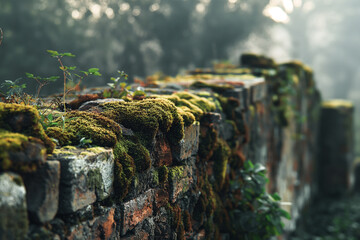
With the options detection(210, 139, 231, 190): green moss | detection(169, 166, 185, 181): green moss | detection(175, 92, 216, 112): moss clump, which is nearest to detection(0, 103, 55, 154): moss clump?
detection(169, 166, 185, 181): green moss

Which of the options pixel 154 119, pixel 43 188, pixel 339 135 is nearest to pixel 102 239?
pixel 43 188

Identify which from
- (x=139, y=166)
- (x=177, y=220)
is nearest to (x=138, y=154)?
(x=139, y=166)

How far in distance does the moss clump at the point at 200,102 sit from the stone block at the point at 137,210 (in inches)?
43.8

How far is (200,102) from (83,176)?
1717 mm

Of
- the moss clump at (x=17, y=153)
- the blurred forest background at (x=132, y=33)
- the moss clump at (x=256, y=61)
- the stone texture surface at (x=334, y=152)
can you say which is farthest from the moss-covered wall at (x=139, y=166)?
the stone texture surface at (x=334, y=152)

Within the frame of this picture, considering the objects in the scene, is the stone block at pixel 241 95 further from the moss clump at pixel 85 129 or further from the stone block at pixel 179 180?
the moss clump at pixel 85 129

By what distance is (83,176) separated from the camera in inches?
62.1

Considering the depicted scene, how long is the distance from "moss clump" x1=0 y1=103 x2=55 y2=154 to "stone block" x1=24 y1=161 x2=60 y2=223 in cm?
16

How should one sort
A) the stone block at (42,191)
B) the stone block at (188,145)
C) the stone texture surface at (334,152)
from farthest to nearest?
the stone texture surface at (334,152) < the stone block at (188,145) < the stone block at (42,191)

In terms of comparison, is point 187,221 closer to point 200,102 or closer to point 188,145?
point 188,145

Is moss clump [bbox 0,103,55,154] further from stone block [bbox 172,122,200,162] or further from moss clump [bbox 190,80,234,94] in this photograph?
moss clump [bbox 190,80,234,94]

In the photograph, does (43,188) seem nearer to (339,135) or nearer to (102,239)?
(102,239)

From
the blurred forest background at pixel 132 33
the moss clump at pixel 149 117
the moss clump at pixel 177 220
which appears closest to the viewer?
the moss clump at pixel 149 117

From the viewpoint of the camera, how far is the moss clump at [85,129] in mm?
1773
